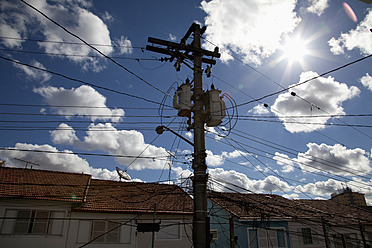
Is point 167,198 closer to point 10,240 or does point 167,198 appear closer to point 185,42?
point 10,240

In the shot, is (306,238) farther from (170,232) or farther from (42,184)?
(42,184)

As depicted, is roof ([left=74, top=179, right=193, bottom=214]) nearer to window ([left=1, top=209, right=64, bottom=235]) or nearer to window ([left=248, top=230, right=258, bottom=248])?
window ([left=1, top=209, right=64, bottom=235])

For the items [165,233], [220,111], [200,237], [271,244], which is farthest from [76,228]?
[271,244]

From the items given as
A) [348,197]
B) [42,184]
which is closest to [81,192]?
[42,184]

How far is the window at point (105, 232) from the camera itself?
14594 mm

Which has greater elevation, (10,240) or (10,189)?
(10,189)

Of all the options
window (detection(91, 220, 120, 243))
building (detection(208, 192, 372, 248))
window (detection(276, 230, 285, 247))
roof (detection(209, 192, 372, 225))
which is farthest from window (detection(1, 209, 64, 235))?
window (detection(276, 230, 285, 247))

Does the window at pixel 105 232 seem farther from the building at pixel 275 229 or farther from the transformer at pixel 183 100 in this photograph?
the transformer at pixel 183 100

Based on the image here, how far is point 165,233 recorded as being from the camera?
1600cm

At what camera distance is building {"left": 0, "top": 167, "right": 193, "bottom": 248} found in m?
13.2

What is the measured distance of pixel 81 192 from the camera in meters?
15.2

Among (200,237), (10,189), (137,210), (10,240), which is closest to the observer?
(200,237)

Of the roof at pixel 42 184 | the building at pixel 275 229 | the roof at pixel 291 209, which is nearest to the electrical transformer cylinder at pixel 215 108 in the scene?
the roof at pixel 42 184

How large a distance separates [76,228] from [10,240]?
10.3 feet
